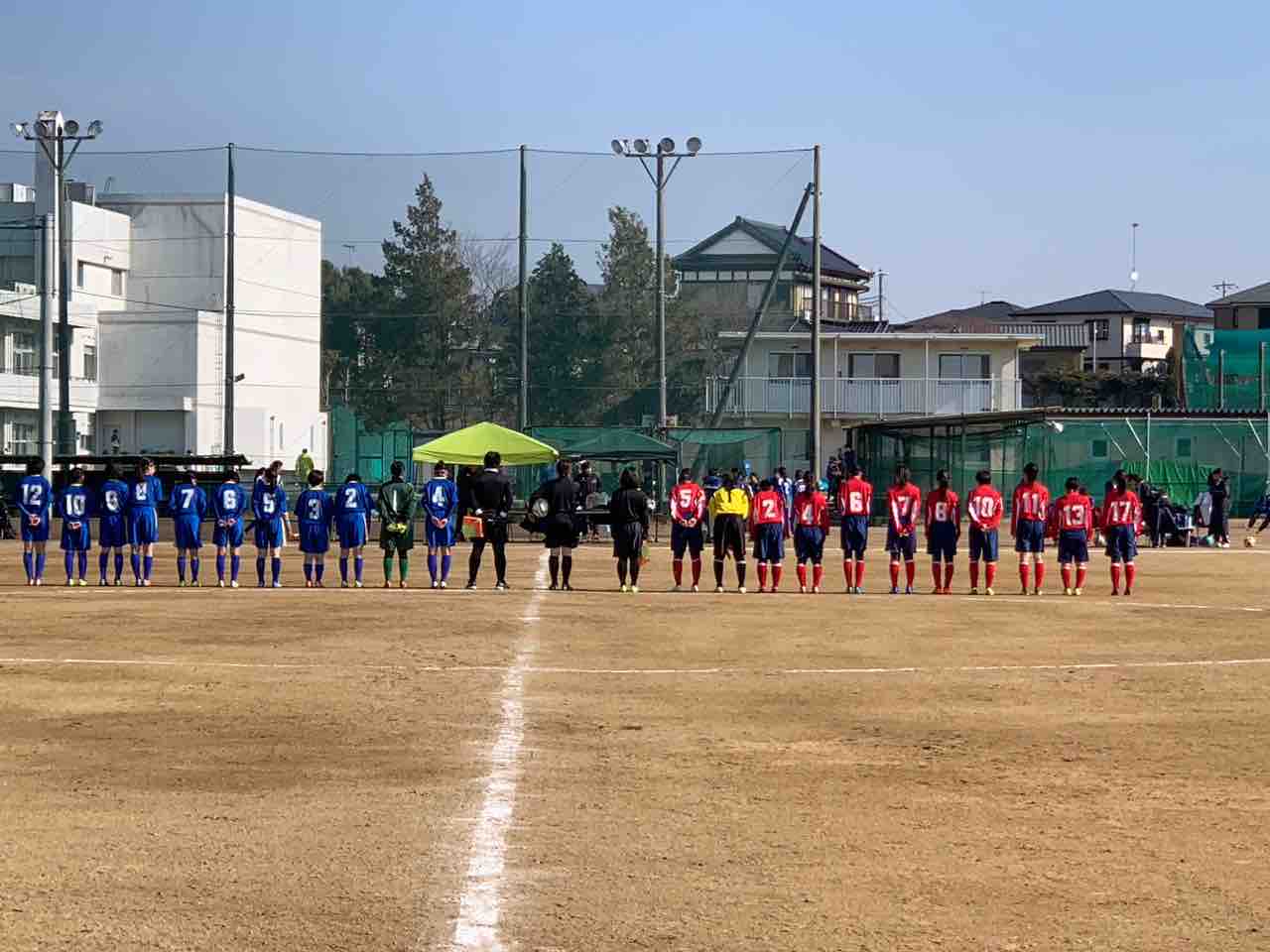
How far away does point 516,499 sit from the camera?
4459 centimetres

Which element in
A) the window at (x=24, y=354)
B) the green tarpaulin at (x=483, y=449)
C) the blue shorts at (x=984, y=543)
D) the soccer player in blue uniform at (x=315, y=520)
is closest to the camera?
the blue shorts at (x=984, y=543)

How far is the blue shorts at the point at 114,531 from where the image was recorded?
87.5ft

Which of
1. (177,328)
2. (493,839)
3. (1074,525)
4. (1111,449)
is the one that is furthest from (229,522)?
(1111,449)

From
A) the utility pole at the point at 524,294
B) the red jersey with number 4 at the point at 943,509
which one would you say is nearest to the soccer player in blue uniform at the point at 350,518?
the red jersey with number 4 at the point at 943,509

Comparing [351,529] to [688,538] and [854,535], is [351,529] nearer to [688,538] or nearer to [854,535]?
[688,538]

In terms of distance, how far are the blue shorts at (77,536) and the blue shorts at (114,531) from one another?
238 mm

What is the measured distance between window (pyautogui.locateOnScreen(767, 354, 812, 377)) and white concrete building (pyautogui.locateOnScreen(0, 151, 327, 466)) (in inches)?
673

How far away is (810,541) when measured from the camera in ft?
88.0

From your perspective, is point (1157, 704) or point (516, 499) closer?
point (1157, 704)

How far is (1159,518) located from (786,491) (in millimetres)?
8585

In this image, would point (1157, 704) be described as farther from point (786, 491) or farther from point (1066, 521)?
point (786, 491)

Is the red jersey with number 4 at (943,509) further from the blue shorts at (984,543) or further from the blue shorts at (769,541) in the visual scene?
the blue shorts at (769,541)

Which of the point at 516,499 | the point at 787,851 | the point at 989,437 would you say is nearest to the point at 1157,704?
the point at 787,851

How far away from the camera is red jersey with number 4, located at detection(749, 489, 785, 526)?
2658 cm
